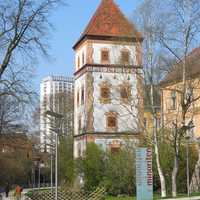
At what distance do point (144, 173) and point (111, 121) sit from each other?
3474 centimetres

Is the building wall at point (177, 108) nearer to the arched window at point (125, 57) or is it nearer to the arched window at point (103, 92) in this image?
the arched window at point (125, 57)

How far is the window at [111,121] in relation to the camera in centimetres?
6152

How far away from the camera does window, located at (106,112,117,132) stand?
202 ft

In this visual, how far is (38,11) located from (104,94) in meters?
35.2

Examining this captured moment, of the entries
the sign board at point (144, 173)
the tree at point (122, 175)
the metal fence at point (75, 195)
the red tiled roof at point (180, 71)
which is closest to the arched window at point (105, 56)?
the tree at point (122, 175)

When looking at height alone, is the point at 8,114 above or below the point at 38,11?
below

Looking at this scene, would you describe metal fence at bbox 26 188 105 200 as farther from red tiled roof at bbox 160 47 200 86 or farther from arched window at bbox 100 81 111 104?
arched window at bbox 100 81 111 104

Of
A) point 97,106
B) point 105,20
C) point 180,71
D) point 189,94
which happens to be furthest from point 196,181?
point 105,20

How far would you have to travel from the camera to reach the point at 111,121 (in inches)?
2435

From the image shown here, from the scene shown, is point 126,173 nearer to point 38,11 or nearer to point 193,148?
point 193,148

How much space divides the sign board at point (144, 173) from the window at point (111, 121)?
3411 cm

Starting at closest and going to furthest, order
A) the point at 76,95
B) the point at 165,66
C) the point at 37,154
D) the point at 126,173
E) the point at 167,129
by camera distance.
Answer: the point at 165,66, the point at 167,129, the point at 126,173, the point at 76,95, the point at 37,154

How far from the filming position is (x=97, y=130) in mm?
60844

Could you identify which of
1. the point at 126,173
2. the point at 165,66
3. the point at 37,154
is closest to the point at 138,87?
the point at 165,66
